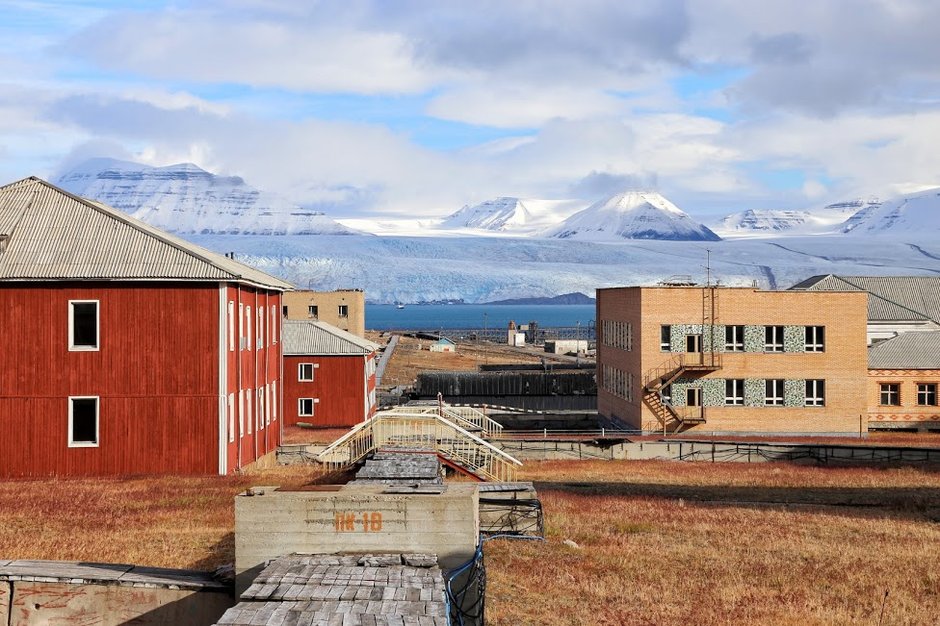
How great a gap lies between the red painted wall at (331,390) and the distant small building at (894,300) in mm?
28455

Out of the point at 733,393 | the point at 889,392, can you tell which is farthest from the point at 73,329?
the point at 889,392

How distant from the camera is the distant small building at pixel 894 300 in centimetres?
7356

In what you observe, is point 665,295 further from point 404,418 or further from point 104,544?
point 104,544

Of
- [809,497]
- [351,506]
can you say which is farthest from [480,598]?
[809,497]

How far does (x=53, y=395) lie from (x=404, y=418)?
10275 mm

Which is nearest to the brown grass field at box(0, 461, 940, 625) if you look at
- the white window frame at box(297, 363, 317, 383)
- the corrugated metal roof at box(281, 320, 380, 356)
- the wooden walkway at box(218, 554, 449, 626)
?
the wooden walkway at box(218, 554, 449, 626)

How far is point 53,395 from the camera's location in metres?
33.0

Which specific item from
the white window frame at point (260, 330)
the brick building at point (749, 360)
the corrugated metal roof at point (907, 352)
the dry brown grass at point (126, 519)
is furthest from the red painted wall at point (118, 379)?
the corrugated metal roof at point (907, 352)

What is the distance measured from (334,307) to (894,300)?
44.8 m

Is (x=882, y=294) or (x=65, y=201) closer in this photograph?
(x=65, y=201)

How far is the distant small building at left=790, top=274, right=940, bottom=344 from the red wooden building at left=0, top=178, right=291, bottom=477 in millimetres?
46925

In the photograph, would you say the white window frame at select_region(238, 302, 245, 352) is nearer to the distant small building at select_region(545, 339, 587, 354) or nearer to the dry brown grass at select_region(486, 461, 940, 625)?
the dry brown grass at select_region(486, 461, 940, 625)

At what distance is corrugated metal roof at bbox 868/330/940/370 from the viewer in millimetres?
61188

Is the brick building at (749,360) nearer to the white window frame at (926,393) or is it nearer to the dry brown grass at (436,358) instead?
the white window frame at (926,393)
